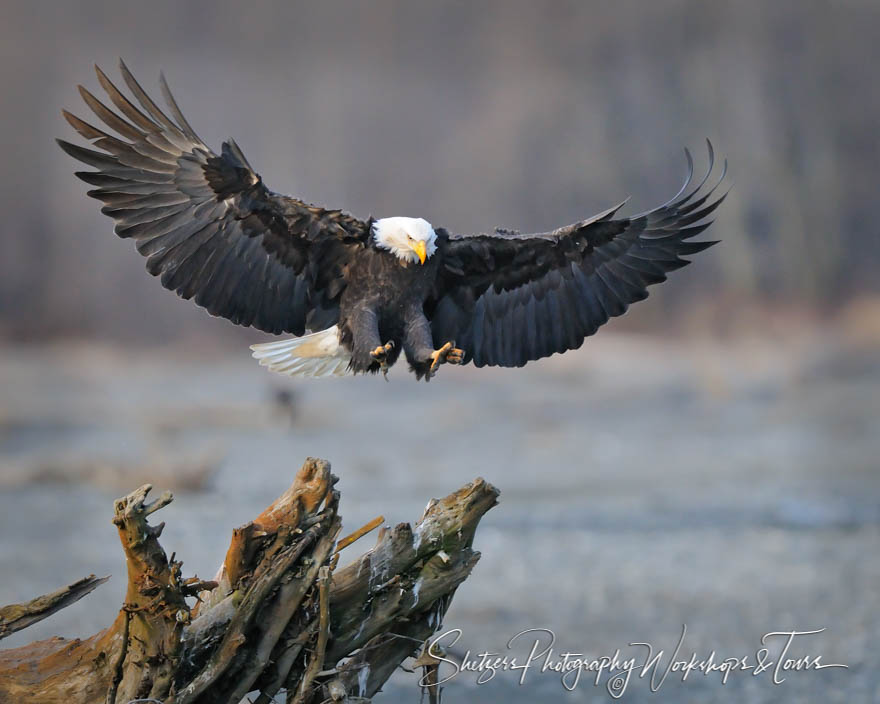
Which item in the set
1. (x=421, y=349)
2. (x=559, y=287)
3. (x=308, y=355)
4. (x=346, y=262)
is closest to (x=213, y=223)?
(x=346, y=262)

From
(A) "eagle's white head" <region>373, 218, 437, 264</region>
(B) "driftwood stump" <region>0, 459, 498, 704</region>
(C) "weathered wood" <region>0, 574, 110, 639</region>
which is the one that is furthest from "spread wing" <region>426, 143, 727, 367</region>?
(C) "weathered wood" <region>0, 574, 110, 639</region>

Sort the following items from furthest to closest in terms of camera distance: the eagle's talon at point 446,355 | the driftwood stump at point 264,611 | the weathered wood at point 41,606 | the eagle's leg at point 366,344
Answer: the eagle's leg at point 366,344, the eagle's talon at point 446,355, the weathered wood at point 41,606, the driftwood stump at point 264,611

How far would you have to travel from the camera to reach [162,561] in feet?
9.63

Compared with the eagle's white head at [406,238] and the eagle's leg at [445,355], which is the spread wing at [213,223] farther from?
the eagle's leg at [445,355]

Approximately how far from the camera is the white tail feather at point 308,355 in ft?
14.1

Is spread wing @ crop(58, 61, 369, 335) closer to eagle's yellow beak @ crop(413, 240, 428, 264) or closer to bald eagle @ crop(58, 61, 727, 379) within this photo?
bald eagle @ crop(58, 61, 727, 379)

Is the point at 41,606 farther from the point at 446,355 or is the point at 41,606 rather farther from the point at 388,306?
the point at 388,306

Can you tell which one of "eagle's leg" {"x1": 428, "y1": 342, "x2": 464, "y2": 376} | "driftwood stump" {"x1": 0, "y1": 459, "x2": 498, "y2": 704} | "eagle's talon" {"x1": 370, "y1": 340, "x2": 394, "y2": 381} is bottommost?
"driftwood stump" {"x1": 0, "y1": 459, "x2": 498, "y2": 704}

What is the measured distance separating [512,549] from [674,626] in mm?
2882

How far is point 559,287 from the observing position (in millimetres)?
4496

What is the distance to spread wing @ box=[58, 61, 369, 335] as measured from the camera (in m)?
3.84

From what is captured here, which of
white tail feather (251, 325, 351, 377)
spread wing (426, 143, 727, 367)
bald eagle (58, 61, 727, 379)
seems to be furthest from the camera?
spread wing (426, 143, 727, 367)

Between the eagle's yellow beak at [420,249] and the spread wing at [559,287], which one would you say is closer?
the eagle's yellow beak at [420,249]

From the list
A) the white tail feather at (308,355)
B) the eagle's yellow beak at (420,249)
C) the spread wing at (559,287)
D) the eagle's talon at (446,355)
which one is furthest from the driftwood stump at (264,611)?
the spread wing at (559,287)
